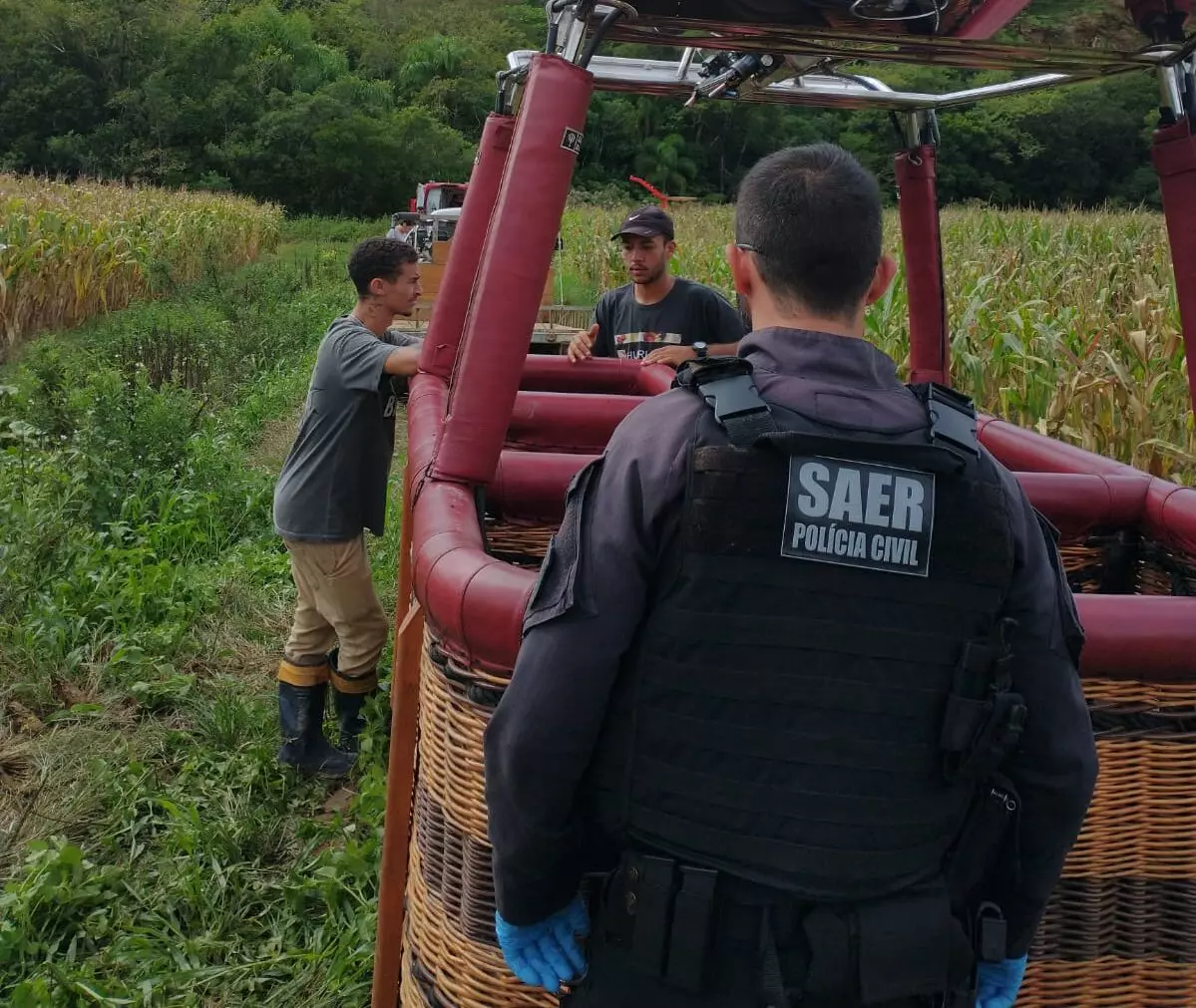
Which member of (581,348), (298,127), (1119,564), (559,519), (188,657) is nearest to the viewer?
(559,519)

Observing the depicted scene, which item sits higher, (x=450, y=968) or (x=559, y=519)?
(x=559, y=519)

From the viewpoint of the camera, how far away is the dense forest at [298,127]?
138 feet

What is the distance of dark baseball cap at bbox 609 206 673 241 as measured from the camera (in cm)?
470

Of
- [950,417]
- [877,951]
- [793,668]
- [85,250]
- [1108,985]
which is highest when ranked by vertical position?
[950,417]

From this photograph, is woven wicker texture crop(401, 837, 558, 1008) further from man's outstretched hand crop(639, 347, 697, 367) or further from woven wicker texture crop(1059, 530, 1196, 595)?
man's outstretched hand crop(639, 347, 697, 367)

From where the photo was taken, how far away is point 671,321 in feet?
15.6

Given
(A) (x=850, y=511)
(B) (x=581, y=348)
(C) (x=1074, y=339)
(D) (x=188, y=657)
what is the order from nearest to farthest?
(A) (x=850, y=511), (B) (x=581, y=348), (D) (x=188, y=657), (C) (x=1074, y=339)

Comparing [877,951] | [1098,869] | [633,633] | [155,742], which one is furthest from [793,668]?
[155,742]

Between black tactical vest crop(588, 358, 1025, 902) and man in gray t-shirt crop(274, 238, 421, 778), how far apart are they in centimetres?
266

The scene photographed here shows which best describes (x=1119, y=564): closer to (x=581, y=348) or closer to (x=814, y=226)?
(x=814, y=226)

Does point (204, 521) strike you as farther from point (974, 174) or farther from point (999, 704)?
point (974, 174)

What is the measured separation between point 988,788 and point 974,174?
4558 centimetres

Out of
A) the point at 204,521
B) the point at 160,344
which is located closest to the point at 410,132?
the point at 160,344

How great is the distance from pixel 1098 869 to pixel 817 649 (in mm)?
742
